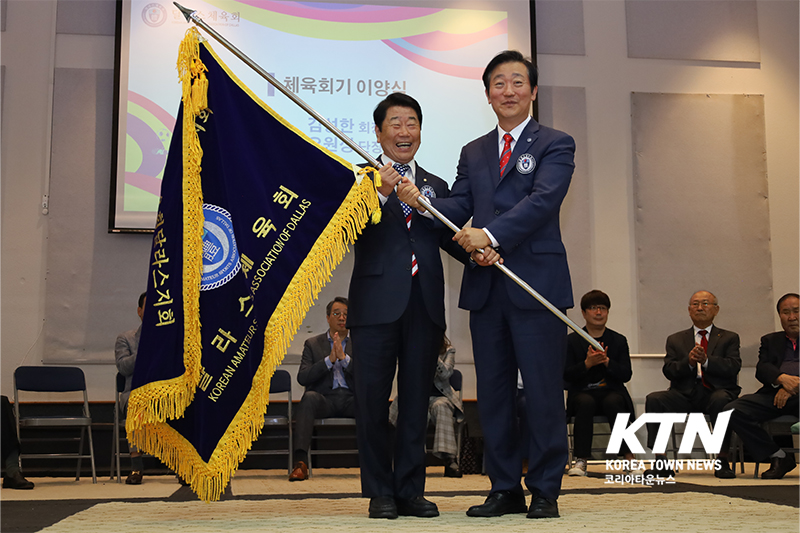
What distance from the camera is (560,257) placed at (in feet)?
9.49

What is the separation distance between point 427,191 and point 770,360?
3409 mm

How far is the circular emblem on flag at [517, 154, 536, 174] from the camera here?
2938 mm

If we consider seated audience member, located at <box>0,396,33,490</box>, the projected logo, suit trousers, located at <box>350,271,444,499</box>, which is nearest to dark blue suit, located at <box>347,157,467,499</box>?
suit trousers, located at <box>350,271,444,499</box>

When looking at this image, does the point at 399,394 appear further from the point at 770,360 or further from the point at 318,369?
the point at 770,360

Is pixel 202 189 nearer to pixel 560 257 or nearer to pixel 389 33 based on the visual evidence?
pixel 560 257

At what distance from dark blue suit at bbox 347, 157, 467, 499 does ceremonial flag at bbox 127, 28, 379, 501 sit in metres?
0.16

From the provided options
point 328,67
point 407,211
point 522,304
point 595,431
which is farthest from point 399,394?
point 328,67

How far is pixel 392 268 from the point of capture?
2869mm

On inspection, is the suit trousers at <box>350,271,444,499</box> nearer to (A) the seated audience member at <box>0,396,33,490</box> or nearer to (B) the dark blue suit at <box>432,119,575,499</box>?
(B) the dark blue suit at <box>432,119,575,499</box>

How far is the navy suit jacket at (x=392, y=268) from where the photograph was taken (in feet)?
9.32

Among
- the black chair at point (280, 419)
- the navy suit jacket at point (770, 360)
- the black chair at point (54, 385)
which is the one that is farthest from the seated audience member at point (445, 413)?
the black chair at point (54, 385)

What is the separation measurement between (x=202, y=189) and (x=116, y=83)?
366 cm

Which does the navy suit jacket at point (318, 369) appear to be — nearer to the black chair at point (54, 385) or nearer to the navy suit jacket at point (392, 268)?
the black chair at point (54, 385)

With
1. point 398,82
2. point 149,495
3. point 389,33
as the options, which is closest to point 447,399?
point 149,495
